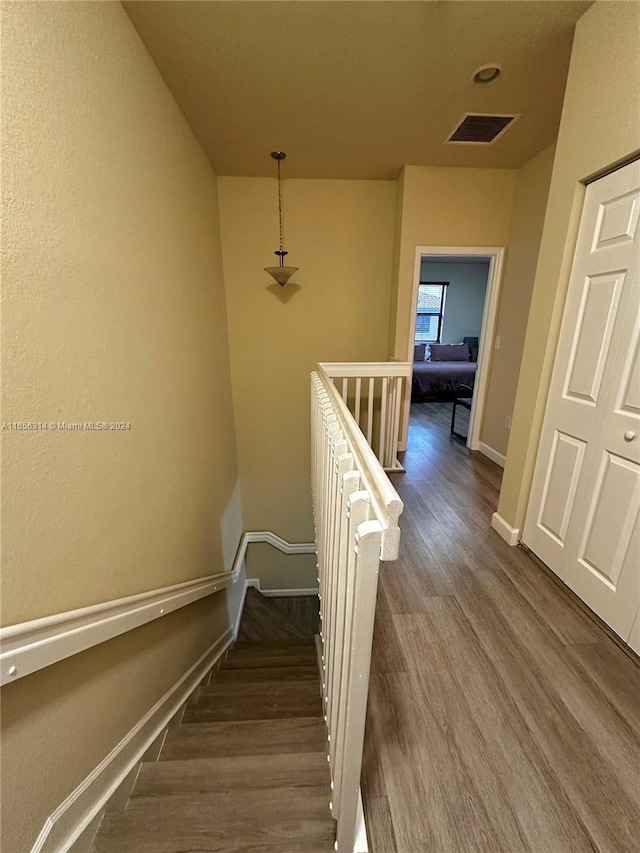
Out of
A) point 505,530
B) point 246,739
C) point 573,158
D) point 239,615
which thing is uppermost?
point 573,158

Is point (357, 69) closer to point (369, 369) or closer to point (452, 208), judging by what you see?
point (452, 208)

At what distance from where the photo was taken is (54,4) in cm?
112

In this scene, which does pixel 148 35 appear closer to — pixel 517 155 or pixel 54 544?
pixel 54 544

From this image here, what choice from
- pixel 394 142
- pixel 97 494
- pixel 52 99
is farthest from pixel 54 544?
pixel 394 142

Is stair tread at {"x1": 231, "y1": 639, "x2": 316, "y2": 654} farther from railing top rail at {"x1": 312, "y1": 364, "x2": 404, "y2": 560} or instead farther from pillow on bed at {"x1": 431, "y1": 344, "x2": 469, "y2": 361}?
pillow on bed at {"x1": 431, "y1": 344, "x2": 469, "y2": 361}

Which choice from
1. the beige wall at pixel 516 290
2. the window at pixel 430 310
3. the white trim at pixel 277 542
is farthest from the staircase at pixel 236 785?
the window at pixel 430 310

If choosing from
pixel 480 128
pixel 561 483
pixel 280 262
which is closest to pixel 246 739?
pixel 561 483

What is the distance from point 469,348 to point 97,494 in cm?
813

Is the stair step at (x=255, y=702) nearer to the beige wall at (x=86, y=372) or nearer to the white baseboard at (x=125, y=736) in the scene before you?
the white baseboard at (x=125, y=736)

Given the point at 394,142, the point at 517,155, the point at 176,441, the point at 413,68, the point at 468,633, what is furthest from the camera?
the point at 517,155

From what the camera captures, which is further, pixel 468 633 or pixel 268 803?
pixel 468 633

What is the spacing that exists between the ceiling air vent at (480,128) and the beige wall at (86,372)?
196cm

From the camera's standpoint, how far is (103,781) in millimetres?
1173

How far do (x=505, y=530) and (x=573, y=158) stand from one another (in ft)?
6.63
